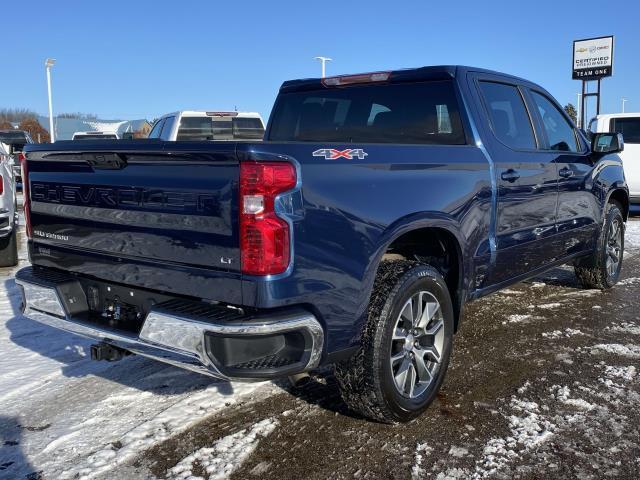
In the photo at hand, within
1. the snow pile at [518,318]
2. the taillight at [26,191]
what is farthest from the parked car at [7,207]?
the snow pile at [518,318]

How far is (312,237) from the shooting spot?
99.3 inches

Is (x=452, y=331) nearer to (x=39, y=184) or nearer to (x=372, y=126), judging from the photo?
(x=372, y=126)

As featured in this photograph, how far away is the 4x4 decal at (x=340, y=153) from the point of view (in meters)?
2.62

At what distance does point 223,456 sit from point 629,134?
1259 cm

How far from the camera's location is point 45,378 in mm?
3779

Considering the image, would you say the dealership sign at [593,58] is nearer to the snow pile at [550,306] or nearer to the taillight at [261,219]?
the snow pile at [550,306]

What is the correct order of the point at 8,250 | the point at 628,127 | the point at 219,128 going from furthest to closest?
the point at 628,127 < the point at 219,128 < the point at 8,250

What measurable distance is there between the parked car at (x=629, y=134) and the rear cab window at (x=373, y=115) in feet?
31.6

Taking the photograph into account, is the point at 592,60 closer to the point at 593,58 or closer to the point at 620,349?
the point at 593,58

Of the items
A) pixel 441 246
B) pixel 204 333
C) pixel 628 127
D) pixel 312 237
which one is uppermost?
pixel 628 127

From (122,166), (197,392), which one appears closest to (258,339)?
(122,166)

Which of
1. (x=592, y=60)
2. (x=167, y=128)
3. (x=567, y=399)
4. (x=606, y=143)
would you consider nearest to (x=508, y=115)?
(x=606, y=143)

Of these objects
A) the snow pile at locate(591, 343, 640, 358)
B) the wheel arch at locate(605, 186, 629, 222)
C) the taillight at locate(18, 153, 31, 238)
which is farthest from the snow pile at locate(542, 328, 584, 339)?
the taillight at locate(18, 153, 31, 238)

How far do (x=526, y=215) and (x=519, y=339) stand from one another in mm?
1008
